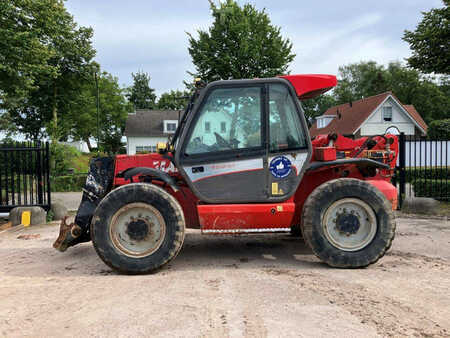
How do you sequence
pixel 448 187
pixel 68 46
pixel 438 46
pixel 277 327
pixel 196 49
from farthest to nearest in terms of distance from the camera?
pixel 68 46, pixel 196 49, pixel 438 46, pixel 448 187, pixel 277 327

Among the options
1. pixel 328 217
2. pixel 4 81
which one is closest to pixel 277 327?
pixel 328 217

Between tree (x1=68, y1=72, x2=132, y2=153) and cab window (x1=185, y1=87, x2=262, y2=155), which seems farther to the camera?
tree (x1=68, y1=72, x2=132, y2=153)

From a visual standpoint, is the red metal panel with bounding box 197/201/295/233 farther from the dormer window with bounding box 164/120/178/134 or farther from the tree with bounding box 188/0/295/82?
the dormer window with bounding box 164/120/178/134

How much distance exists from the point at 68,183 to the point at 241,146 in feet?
56.0

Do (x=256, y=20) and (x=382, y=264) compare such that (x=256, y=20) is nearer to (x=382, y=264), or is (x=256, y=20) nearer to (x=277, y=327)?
(x=382, y=264)

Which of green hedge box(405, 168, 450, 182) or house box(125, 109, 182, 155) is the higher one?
house box(125, 109, 182, 155)

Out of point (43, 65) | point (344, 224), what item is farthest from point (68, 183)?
point (344, 224)

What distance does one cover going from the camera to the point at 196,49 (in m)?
27.9

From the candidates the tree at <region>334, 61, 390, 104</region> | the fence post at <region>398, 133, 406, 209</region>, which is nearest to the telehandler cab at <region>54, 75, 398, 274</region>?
the fence post at <region>398, 133, 406, 209</region>

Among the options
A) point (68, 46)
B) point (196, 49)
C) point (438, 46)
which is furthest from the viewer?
point (68, 46)

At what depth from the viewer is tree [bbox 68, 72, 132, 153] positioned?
144 ft

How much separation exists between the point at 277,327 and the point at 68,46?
36.5 metres

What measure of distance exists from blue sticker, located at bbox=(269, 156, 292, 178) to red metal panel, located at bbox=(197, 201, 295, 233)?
0.39 m

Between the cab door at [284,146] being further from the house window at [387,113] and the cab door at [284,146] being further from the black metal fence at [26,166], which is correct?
the house window at [387,113]
